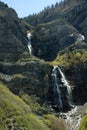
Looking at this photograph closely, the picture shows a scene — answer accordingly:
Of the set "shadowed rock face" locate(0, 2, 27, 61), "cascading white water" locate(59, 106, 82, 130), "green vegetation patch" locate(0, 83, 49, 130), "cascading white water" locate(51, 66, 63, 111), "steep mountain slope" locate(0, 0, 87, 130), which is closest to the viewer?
"green vegetation patch" locate(0, 83, 49, 130)

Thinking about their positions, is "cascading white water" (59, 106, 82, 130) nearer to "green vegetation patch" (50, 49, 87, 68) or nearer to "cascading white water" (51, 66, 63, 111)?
"cascading white water" (51, 66, 63, 111)

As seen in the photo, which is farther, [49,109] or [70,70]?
[70,70]

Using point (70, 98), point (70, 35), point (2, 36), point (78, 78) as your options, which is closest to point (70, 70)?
point (78, 78)

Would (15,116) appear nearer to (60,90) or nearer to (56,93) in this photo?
(56,93)

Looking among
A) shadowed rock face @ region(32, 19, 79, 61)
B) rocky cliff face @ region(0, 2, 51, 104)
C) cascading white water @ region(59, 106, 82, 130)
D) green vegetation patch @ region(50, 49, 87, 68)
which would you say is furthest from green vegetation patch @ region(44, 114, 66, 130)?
shadowed rock face @ region(32, 19, 79, 61)

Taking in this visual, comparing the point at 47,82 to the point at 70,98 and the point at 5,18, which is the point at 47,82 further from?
the point at 5,18

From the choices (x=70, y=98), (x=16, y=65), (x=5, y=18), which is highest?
(x=5, y=18)

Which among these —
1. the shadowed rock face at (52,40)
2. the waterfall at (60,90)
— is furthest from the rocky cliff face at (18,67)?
the shadowed rock face at (52,40)

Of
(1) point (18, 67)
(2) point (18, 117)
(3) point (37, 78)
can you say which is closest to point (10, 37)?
(1) point (18, 67)
